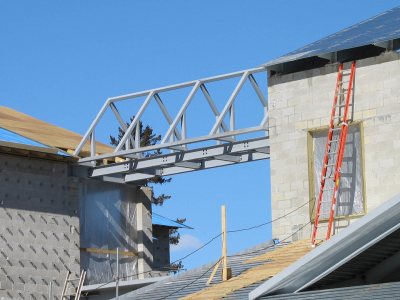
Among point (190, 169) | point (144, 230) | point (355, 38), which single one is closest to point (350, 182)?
point (355, 38)

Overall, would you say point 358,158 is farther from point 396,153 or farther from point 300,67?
point 300,67

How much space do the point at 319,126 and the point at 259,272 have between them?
670 centimetres

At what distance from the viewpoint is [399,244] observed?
2028 centimetres

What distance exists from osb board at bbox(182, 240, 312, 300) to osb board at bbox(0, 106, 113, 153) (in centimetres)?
1100

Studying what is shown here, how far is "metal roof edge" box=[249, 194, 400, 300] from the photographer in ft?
60.7

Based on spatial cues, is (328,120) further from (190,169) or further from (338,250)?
(338,250)

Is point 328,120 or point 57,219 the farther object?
point 57,219

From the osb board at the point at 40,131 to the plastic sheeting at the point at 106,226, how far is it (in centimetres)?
146

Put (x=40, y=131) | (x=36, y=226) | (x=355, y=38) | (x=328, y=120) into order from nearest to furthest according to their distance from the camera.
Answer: (x=328, y=120) < (x=355, y=38) < (x=36, y=226) < (x=40, y=131)

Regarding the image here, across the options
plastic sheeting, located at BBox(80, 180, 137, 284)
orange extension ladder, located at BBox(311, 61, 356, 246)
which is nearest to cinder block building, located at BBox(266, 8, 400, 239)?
orange extension ladder, located at BBox(311, 61, 356, 246)

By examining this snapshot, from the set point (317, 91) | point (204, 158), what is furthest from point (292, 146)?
point (204, 158)

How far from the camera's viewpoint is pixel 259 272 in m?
27.7

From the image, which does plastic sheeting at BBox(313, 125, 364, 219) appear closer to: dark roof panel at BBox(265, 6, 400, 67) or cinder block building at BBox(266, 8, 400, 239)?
cinder block building at BBox(266, 8, 400, 239)

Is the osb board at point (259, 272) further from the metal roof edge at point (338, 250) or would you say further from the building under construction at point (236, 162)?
the metal roof edge at point (338, 250)
